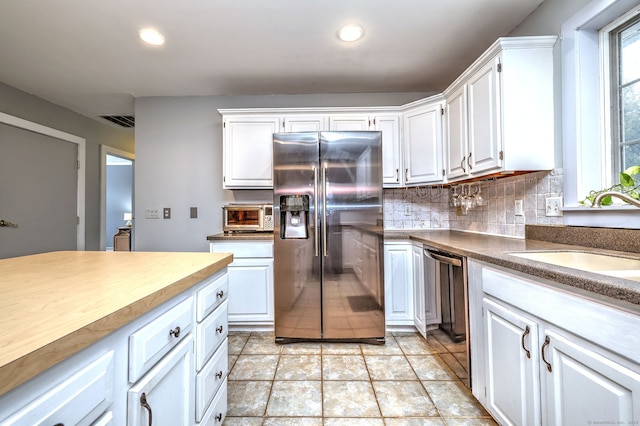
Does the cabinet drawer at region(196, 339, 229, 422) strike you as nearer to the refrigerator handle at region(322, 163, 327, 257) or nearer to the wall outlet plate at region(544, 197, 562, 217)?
the refrigerator handle at region(322, 163, 327, 257)

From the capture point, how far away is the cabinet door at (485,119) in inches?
69.1

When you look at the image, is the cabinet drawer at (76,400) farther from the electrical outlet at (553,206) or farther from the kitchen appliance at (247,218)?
the electrical outlet at (553,206)

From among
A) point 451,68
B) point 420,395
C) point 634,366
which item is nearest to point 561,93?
point 451,68

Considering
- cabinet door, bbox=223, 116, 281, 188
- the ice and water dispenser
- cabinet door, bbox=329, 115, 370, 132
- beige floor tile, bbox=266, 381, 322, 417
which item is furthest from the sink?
cabinet door, bbox=223, 116, 281, 188

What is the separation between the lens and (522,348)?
113 cm

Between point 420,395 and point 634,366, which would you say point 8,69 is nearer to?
point 420,395

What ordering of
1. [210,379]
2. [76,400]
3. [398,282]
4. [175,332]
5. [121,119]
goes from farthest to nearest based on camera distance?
[121,119] < [398,282] < [210,379] < [175,332] < [76,400]

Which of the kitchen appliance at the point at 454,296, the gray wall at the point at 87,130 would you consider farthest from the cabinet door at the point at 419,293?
the gray wall at the point at 87,130

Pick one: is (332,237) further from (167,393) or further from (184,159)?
(184,159)

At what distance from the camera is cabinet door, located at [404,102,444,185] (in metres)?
2.49

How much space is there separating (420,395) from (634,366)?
116 cm

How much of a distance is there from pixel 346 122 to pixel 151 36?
1666 millimetres

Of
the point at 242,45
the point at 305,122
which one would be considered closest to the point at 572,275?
the point at 305,122

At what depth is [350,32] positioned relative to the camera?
2029 mm
